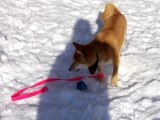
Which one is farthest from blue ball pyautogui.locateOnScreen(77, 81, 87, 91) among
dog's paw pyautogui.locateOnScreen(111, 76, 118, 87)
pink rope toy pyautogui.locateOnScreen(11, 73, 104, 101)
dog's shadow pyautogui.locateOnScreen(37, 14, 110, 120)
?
dog's paw pyautogui.locateOnScreen(111, 76, 118, 87)

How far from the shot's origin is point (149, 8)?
6.51 metres

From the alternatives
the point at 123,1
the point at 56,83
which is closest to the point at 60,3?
the point at 123,1

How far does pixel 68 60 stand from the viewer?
4852mm

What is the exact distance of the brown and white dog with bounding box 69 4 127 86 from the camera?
4008mm

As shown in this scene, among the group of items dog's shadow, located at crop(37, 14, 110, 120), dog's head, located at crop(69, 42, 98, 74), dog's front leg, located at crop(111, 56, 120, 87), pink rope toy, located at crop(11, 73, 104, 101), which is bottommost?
dog's shadow, located at crop(37, 14, 110, 120)

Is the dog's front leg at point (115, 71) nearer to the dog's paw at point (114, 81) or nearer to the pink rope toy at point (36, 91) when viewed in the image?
the dog's paw at point (114, 81)

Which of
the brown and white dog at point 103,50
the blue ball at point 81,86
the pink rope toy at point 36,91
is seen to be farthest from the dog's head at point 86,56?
the pink rope toy at point 36,91

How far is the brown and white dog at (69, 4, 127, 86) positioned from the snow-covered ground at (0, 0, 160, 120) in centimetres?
30

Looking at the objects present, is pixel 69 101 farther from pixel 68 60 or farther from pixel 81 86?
pixel 68 60

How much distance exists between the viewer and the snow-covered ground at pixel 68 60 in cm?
388

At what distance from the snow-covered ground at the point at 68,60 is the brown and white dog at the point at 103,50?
1.00 ft

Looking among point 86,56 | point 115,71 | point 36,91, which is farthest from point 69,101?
point 115,71

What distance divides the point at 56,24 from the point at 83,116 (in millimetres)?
2432

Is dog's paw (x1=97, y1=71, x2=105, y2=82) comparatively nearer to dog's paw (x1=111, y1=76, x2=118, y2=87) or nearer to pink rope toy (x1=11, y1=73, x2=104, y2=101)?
pink rope toy (x1=11, y1=73, x2=104, y2=101)
